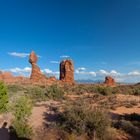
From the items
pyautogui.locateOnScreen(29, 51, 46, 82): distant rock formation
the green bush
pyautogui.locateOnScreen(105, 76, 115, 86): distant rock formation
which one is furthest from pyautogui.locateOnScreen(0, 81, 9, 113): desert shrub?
pyautogui.locateOnScreen(105, 76, 115, 86): distant rock formation

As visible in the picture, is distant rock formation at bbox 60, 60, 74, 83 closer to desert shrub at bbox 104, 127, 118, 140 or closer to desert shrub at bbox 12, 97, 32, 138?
desert shrub at bbox 12, 97, 32, 138

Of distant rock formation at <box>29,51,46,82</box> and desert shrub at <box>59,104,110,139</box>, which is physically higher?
distant rock formation at <box>29,51,46,82</box>

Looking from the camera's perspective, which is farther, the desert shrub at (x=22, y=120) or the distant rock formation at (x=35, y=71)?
the distant rock formation at (x=35, y=71)

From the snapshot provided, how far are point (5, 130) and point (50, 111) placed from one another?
443cm

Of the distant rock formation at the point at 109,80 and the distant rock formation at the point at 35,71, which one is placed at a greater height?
the distant rock formation at the point at 35,71

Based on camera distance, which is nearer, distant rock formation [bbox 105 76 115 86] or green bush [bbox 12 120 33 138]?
green bush [bbox 12 120 33 138]

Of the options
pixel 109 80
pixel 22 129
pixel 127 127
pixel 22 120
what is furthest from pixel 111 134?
pixel 109 80

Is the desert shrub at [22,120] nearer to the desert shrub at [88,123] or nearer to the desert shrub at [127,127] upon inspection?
the desert shrub at [88,123]

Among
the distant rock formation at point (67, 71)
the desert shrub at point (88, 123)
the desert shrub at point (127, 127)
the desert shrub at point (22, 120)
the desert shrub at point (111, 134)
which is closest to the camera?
the desert shrub at point (111, 134)

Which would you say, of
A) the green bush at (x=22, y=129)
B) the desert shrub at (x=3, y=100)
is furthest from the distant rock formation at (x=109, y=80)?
the green bush at (x=22, y=129)

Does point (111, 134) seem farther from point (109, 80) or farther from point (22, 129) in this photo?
point (109, 80)

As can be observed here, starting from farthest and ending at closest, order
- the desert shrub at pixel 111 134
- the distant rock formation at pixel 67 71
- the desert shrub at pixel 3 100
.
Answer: the distant rock formation at pixel 67 71 → the desert shrub at pixel 3 100 → the desert shrub at pixel 111 134

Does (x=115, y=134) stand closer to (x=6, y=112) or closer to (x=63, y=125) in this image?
(x=63, y=125)

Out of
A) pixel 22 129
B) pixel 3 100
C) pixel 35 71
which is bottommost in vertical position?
pixel 22 129
